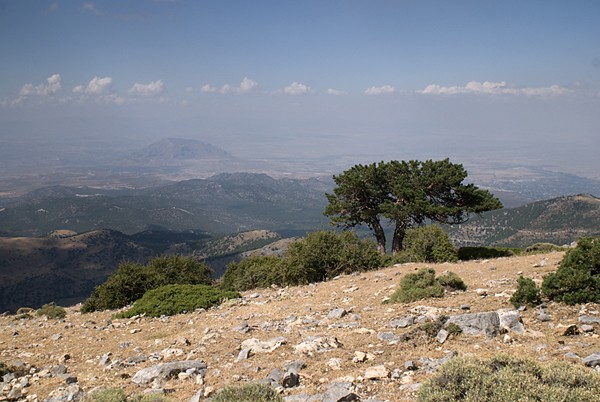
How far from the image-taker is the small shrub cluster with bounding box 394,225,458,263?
2453cm

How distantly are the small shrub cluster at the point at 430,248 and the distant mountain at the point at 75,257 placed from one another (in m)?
98.4

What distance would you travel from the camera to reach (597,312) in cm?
931

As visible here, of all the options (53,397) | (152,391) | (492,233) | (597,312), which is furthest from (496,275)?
(492,233)

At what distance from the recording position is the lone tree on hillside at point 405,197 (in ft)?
98.5

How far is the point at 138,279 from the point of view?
75.8 ft

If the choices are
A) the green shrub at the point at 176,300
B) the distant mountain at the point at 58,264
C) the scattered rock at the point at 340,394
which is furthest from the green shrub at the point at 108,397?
the distant mountain at the point at 58,264

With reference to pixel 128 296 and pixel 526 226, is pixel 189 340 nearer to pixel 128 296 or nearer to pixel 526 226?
pixel 128 296

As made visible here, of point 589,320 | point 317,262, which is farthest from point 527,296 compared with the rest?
point 317,262

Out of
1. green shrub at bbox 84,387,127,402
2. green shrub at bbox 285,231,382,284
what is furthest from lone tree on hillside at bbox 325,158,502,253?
green shrub at bbox 84,387,127,402

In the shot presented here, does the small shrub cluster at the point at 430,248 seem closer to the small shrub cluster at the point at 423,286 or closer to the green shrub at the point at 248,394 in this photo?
the small shrub cluster at the point at 423,286

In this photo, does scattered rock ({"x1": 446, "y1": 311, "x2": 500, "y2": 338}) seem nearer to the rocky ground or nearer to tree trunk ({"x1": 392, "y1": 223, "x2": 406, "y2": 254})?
the rocky ground

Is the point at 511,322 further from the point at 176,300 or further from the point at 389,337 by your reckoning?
the point at 176,300

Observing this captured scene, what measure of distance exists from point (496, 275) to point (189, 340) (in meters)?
11.7

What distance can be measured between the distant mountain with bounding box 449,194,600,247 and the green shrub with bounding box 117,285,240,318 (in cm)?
7986
